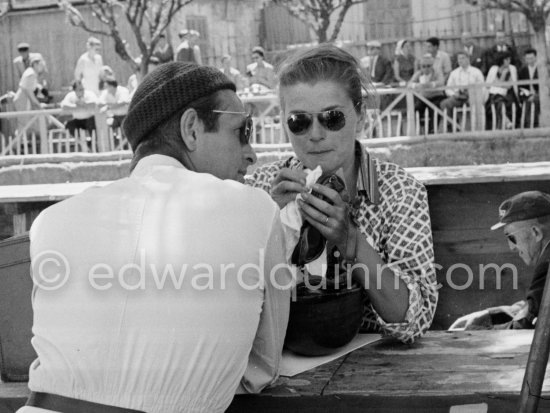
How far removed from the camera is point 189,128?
2.34 metres

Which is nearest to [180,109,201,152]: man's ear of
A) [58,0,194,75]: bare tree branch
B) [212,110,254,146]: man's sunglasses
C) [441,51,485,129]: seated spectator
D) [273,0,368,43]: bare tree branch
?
[212,110,254,146]: man's sunglasses

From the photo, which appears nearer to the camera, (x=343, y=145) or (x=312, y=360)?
(x=312, y=360)

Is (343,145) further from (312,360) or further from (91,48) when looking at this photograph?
(91,48)

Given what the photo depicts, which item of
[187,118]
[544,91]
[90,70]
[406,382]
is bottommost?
[406,382]

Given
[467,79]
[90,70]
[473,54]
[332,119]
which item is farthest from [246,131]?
[90,70]

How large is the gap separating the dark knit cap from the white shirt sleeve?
41 cm

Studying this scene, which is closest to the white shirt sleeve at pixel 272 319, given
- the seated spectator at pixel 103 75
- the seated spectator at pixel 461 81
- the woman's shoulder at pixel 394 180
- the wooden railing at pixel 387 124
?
the woman's shoulder at pixel 394 180

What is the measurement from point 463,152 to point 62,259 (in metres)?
11.4

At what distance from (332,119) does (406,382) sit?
884 millimetres

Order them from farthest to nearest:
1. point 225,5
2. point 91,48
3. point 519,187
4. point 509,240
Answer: point 225,5, point 91,48, point 519,187, point 509,240

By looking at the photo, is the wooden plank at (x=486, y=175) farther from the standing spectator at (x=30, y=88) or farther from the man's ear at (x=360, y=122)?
the standing spectator at (x=30, y=88)

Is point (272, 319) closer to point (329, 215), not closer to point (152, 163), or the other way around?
point (329, 215)

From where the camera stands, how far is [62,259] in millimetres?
2113

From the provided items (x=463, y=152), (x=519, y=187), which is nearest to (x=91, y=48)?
(x=463, y=152)
